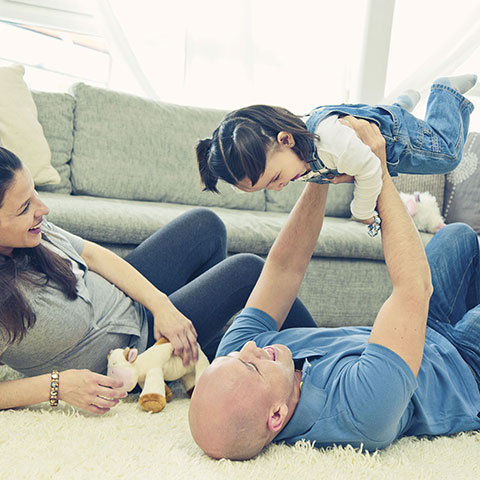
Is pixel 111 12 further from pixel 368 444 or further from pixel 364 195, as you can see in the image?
pixel 368 444

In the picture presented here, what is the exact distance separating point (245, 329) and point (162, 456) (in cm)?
38

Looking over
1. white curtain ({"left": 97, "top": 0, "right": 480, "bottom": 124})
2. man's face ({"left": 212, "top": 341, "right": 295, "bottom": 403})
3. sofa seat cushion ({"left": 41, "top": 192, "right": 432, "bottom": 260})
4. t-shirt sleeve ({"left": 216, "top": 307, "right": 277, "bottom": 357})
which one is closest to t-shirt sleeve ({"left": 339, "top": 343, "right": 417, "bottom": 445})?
man's face ({"left": 212, "top": 341, "right": 295, "bottom": 403})

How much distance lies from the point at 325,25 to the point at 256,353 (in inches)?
111

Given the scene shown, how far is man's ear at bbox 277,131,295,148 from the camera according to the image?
4.26ft

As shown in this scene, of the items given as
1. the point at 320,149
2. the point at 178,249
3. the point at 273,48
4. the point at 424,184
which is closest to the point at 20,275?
the point at 178,249

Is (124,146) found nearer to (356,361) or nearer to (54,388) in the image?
(54,388)

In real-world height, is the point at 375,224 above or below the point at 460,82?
below

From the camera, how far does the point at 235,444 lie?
3.18ft

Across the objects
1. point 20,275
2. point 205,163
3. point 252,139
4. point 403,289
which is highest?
point 252,139

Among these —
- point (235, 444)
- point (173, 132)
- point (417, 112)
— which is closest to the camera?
point (235, 444)

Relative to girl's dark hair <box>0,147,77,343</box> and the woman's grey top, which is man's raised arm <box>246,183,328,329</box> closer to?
the woman's grey top

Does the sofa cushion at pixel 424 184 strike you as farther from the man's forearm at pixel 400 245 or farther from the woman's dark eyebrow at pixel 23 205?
the woman's dark eyebrow at pixel 23 205

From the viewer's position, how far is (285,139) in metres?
1.32

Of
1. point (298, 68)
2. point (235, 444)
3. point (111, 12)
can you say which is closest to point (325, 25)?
point (298, 68)
